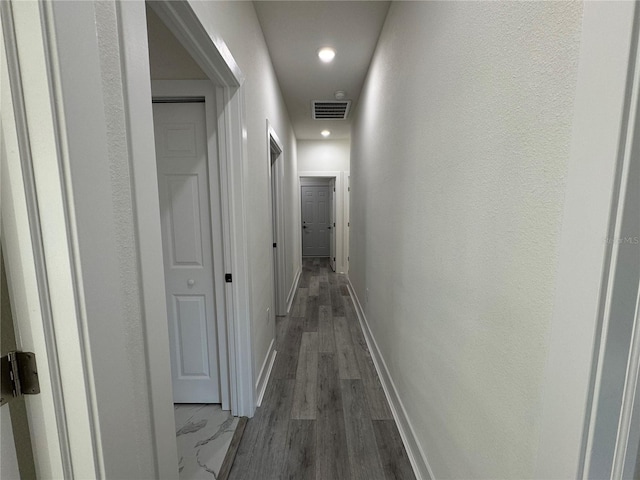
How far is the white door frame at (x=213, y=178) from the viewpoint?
63.5 inches

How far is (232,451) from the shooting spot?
1559 millimetres

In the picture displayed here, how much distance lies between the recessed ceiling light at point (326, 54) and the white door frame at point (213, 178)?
1.28 meters

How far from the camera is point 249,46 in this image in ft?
5.91

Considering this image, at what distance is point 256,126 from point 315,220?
5567mm

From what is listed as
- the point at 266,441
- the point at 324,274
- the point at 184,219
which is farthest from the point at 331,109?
the point at 266,441

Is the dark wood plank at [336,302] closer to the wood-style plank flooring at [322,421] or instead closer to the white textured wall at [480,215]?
the wood-style plank flooring at [322,421]

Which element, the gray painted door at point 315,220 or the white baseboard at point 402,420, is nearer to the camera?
the white baseboard at point 402,420

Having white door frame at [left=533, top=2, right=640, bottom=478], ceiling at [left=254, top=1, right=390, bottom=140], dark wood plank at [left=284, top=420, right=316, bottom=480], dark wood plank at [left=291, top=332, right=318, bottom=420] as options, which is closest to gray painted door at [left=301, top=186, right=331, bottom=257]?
ceiling at [left=254, top=1, right=390, bottom=140]

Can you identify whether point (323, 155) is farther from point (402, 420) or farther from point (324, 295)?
point (402, 420)

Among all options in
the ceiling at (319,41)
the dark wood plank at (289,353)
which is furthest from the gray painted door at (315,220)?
the dark wood plank at (289,353)

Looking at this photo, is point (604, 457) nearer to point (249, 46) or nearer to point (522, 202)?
point (522, 202)

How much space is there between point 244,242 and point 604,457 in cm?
158

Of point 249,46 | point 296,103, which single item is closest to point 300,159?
point 296,103

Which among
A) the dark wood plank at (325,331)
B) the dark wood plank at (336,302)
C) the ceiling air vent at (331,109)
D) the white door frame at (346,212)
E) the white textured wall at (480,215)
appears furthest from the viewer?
the white door frame at (346,212)
